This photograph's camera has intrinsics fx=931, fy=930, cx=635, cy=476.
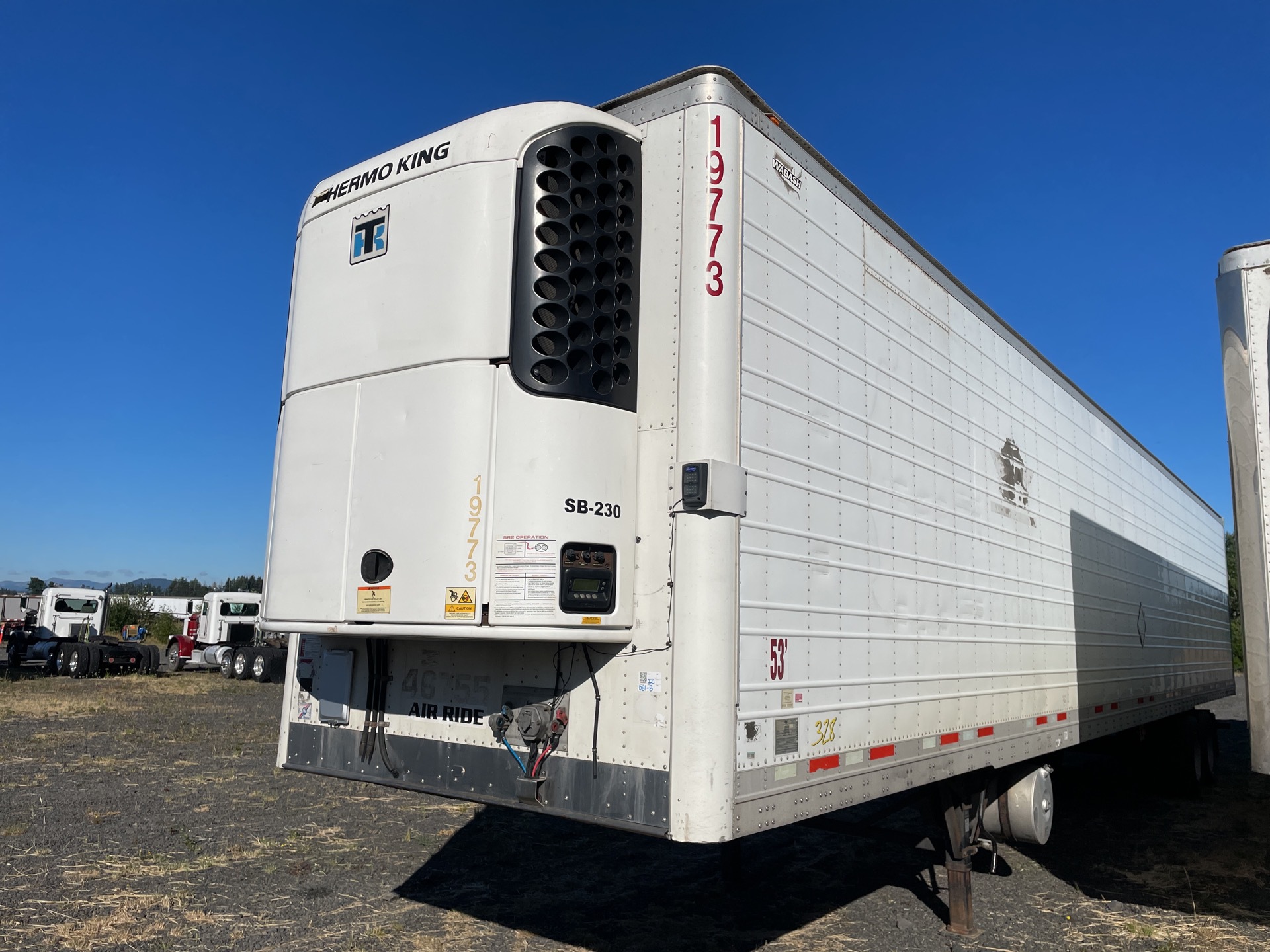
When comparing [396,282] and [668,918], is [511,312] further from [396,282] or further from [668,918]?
[668,918]

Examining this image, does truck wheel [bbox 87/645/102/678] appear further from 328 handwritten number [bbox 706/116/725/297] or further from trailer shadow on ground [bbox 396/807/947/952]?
328 handwritten number [bbox 706/116/725/297]

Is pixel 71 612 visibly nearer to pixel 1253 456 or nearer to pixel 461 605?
pixel 461 605

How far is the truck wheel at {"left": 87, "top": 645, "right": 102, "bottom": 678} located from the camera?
2300cm

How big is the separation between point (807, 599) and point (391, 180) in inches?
103

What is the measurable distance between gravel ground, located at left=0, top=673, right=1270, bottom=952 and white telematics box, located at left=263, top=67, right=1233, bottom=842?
1.67 m

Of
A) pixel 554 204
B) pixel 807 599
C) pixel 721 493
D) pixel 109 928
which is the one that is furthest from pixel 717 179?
pixel 109 928

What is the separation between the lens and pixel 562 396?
364 cm

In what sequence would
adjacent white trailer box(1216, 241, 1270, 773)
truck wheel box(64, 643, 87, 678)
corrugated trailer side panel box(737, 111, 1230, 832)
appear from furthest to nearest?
truck wheel box(64, 643, 87, 678)
adjacent white trailer box(1216, 241, 1270, 773)
corrugated trailer side panel box(737, 111, 1230, 832)

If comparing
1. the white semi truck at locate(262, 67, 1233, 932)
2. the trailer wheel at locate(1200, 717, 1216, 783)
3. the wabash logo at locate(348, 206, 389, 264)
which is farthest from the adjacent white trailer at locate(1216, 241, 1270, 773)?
the trailer wheel at locate(1200, 717, 1216, 783)

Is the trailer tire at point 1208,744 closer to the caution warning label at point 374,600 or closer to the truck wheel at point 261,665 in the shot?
the caution warning label at point 374,600

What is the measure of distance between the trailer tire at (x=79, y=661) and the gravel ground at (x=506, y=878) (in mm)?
13698

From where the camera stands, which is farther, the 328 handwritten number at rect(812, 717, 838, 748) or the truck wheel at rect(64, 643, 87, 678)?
the truck wheel at rect(64, 643, 87, 678)

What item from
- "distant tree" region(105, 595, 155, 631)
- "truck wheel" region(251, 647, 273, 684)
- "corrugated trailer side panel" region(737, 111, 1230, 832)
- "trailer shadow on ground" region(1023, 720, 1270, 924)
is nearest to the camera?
"corrugated trailer side panel" region(737, 111, 1230, 832)

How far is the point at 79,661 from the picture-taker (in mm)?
22938
